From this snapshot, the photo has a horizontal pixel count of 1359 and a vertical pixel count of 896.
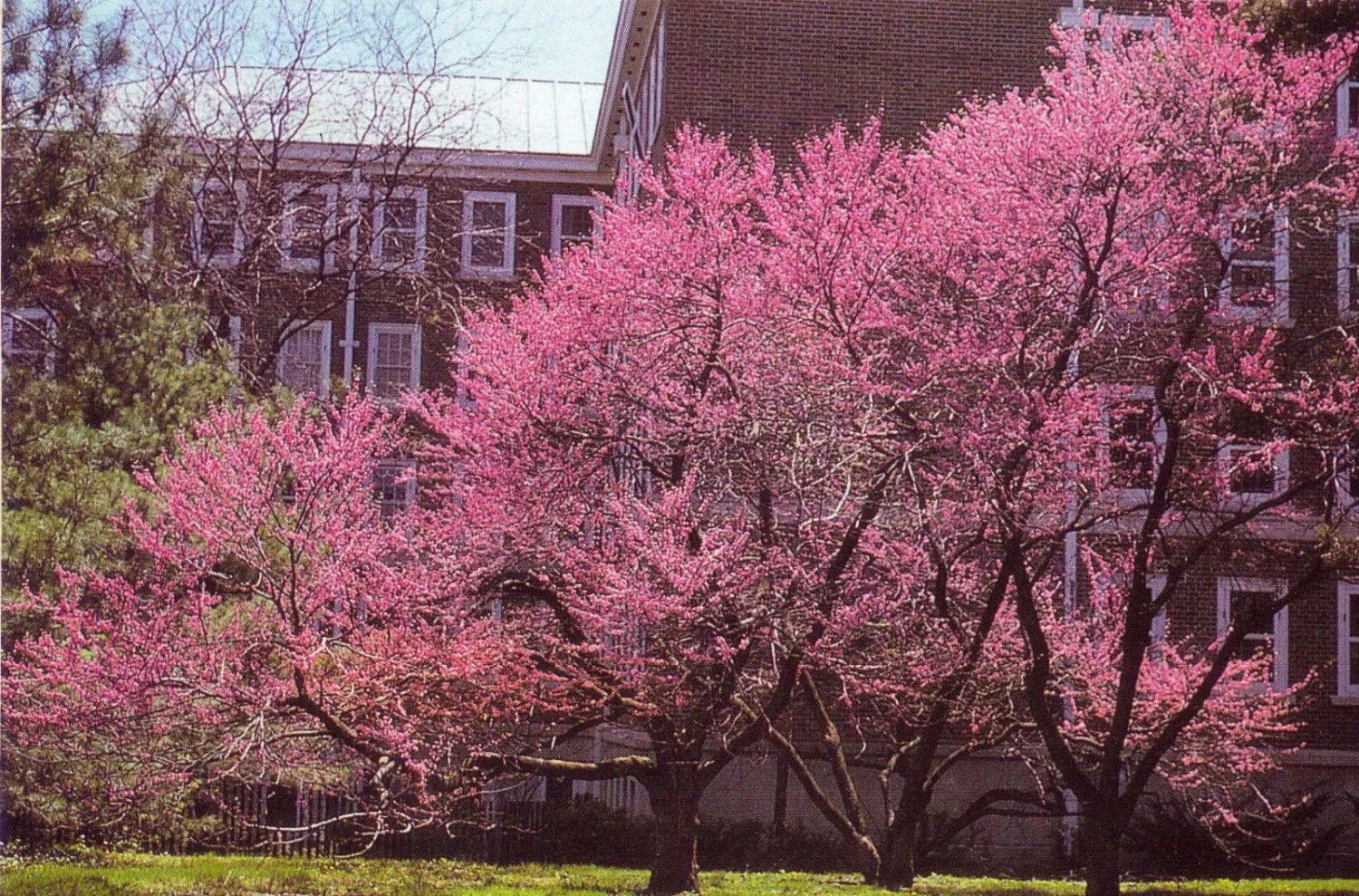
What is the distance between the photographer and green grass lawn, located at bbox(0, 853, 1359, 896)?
47.1ft

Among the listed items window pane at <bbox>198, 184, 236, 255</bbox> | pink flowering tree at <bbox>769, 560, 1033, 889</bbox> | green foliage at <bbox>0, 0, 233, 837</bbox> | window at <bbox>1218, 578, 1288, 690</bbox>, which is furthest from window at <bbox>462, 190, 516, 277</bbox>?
window at <bbox>1218, 578, 1288, 690</bbox>

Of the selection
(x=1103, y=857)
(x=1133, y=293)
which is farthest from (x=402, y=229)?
(x=1103, y=857)

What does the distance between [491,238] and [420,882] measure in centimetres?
1985

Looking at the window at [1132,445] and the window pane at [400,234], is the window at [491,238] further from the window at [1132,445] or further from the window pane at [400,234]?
the window at [1132,445]

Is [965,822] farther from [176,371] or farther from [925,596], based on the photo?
[176,371]

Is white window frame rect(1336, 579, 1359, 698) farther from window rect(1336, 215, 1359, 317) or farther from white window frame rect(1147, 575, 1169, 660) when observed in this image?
window rect(1336, 215, 1359, 317)

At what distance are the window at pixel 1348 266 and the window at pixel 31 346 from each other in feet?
41.7

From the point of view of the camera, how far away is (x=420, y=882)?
53.2ft

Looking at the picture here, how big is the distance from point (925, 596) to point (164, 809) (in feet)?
28.4

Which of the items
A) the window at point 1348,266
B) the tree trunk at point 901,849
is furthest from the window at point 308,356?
the window at point 1348,266

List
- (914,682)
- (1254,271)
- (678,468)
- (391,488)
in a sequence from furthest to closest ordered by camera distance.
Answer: (391,488) → (914,682) → (678,468) → (1254,271)

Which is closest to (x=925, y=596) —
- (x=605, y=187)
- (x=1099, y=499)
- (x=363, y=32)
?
(x=1099, y=499)

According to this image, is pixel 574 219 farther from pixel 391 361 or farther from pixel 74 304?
pixel 74 304

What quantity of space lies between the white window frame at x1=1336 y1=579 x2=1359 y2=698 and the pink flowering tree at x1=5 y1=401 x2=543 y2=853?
14.6 metres
